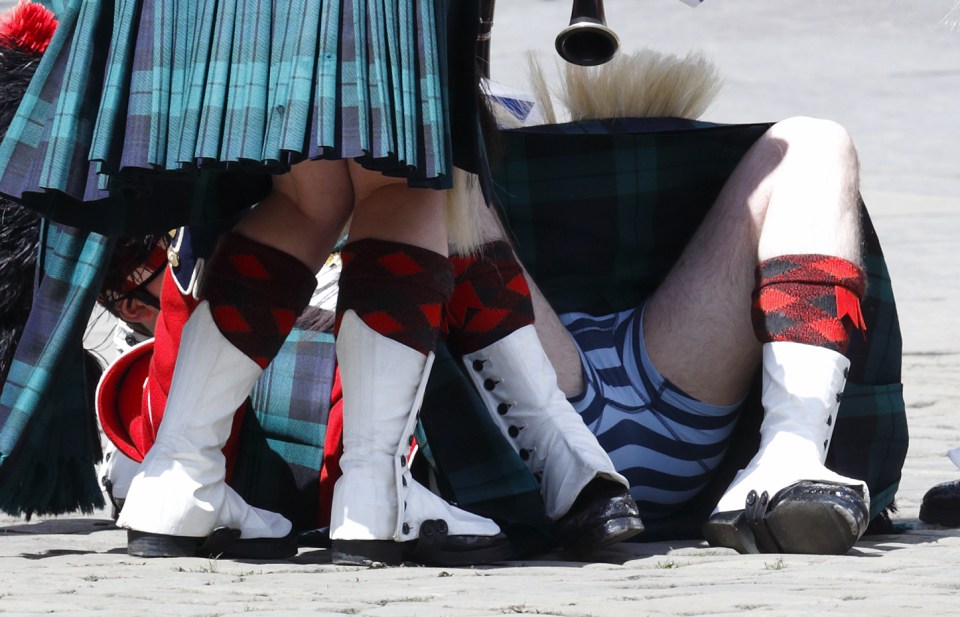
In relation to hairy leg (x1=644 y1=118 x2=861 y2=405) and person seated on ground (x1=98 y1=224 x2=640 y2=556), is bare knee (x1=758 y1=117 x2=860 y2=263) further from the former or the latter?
person seated on ground (x1=98 y1=224 x2=640 y2=556)

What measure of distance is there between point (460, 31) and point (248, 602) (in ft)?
2.84

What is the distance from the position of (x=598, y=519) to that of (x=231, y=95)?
2.55ft

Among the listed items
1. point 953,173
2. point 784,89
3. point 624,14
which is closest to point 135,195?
point 953,173

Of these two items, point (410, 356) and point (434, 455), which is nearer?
point (410, 356)

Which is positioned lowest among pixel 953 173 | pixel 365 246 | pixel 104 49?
pixel 365 246

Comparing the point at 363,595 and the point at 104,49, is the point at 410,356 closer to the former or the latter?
the point at 363,595

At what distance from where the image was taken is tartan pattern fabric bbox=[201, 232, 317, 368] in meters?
2.26

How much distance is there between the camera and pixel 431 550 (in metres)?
2.25

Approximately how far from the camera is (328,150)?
204cm

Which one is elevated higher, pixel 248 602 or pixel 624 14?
pixel 624 14

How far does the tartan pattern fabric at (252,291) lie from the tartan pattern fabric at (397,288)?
4.0 inches

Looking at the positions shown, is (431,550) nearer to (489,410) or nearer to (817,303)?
(489,410)

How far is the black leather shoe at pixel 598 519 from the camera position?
90.7 inches

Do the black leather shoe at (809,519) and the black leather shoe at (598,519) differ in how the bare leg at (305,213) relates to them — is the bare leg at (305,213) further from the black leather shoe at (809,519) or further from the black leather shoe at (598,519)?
the black leather shoe at (809,519)
